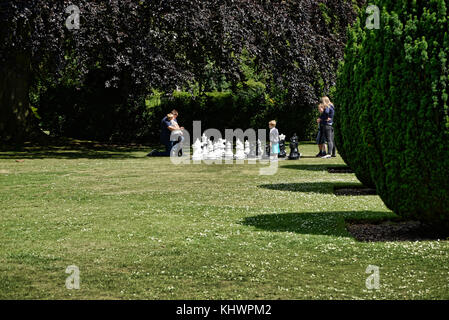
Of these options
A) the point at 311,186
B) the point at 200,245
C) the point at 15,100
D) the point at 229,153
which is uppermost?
the point at 15,100

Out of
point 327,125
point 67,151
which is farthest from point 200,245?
point 67,151

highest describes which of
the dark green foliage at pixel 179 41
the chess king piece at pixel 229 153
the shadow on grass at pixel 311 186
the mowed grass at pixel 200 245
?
the dark green foliage at pixel 179 41

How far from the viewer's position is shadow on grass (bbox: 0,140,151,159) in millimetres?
22422

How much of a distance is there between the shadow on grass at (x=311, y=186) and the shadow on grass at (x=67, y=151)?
396 inches

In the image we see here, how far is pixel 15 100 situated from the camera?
26672mm

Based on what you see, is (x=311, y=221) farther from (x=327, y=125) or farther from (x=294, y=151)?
(x=327, y=125)

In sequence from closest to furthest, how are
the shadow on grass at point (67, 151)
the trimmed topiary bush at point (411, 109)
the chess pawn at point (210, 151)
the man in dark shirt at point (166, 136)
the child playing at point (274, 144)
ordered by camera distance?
the trimmed topiary bush at point (411, 109) → the child playing at point (274, 144) → the man in dark shirt at point (166, 136) → the chess pawn at point (210, 151) → the shadow on grass at point (67, 151)

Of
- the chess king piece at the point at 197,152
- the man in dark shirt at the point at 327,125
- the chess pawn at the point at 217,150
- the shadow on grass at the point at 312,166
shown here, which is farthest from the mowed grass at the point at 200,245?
the man in dark shirt at the point at 327,125

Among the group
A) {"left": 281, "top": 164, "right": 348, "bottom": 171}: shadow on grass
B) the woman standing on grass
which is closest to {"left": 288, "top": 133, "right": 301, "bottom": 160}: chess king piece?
the woman standing on grass

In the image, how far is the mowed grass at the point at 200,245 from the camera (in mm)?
5805

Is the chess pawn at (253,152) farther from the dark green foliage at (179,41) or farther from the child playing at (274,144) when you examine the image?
the dark green foliage at (179,41)

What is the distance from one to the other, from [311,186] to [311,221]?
4.43 metres

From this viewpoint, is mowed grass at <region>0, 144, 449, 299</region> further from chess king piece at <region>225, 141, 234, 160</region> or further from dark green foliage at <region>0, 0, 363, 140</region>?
dark green foliage at <region>0, 0, 363, 140</region>

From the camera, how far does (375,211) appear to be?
403 inches
